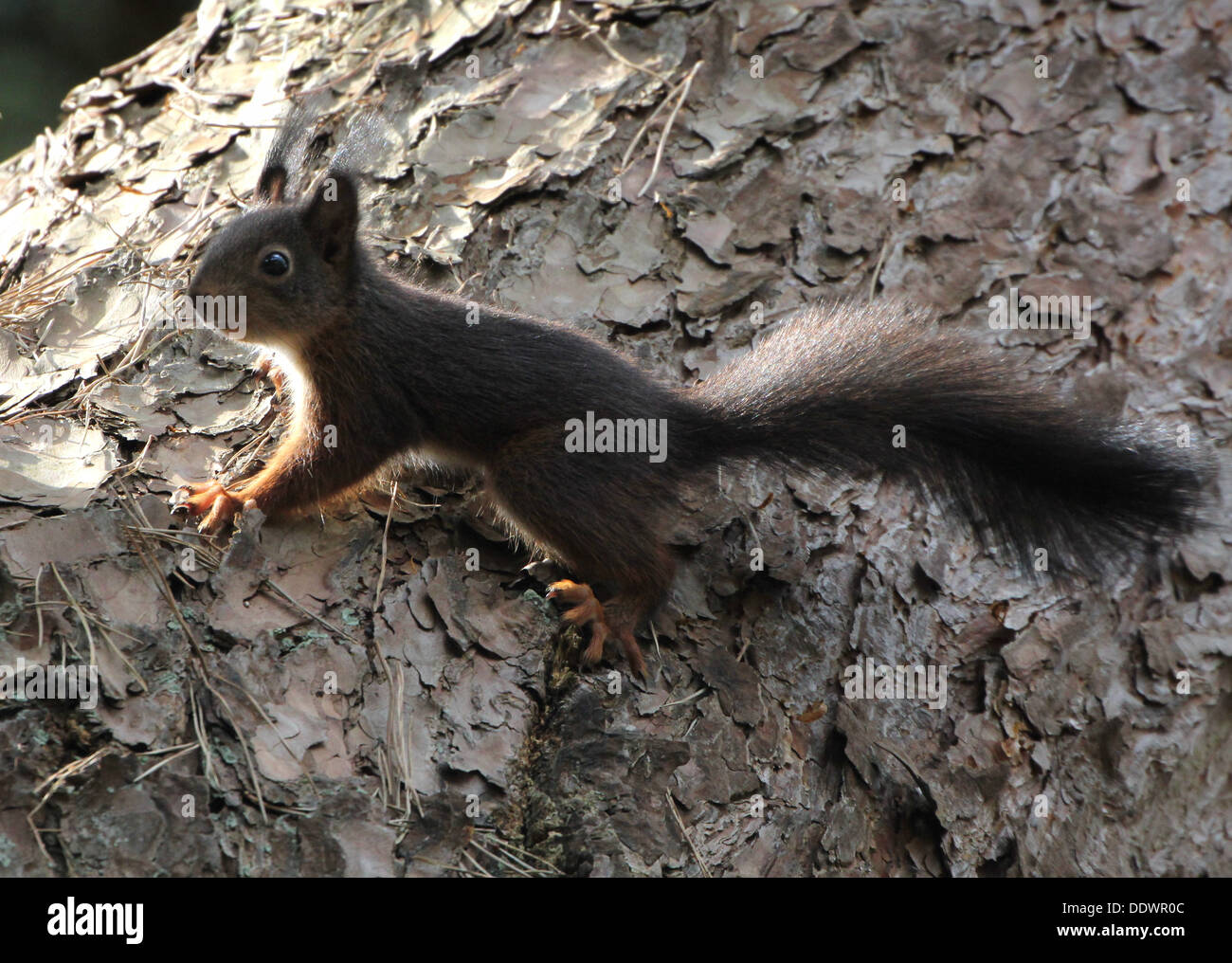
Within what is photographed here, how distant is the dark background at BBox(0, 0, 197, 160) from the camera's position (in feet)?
19.9

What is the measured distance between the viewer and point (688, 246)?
352 centimetres

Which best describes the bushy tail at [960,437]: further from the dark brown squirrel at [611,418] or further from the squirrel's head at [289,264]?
the squirrel's head at [289,264]

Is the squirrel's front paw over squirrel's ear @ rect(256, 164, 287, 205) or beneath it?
beneath

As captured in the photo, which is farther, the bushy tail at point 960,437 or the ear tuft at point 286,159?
the ear tuft at point 286,159

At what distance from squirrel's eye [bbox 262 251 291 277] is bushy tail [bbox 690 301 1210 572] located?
130cm

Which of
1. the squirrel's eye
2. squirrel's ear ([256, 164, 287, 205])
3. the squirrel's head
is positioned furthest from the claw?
squirrel's ear ([256, 164, 287, 205])

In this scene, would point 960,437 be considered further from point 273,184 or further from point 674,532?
point 273,184

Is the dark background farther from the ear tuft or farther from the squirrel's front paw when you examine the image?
the squirrel's front paw

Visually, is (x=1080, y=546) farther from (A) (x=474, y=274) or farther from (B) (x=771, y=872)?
(A) (x=474, y=274)

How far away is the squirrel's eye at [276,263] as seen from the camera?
3.14 meters

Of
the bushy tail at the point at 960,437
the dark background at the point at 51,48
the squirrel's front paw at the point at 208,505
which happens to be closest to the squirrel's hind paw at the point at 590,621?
the bushy tail at the point at 960,437

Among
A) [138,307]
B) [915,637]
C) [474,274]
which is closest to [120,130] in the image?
[138,307]

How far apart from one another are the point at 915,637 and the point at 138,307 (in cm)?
252

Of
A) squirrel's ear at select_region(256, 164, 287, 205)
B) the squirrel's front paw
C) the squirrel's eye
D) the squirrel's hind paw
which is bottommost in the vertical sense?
the squirrel's hind paw
